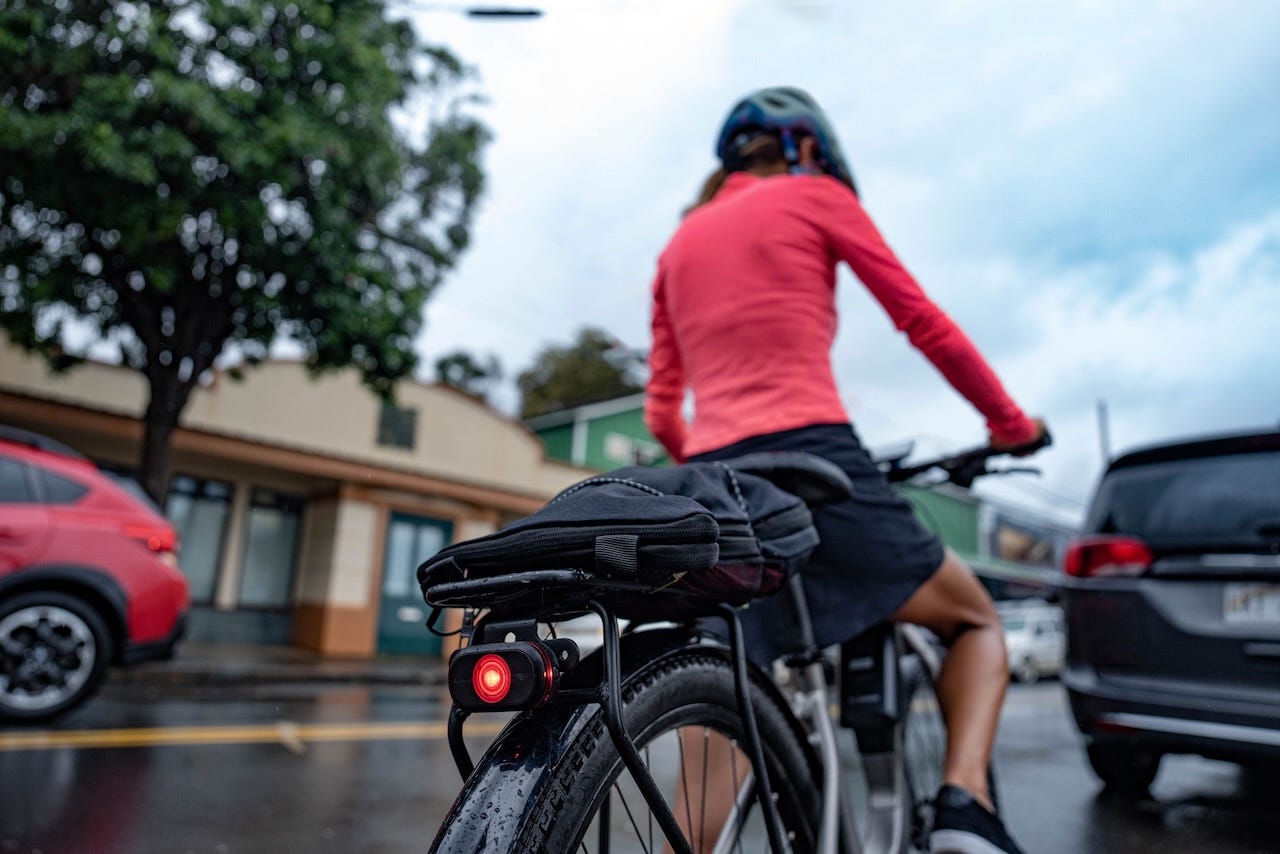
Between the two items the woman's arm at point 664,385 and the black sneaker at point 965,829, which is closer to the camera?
the black sneaker at point 965,829

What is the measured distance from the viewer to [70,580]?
20.0ft

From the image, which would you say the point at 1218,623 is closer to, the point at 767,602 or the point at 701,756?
the point at 767,602

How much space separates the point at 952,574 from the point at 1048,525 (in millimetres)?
38406

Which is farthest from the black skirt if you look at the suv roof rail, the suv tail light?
the suv roof rail

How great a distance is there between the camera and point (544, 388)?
119 ft

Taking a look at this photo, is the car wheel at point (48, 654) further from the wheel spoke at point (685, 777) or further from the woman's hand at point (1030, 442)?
the woman's hand at point (1030, 442)

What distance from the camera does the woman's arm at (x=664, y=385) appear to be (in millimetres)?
2346

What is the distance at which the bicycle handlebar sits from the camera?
2205 millimetres

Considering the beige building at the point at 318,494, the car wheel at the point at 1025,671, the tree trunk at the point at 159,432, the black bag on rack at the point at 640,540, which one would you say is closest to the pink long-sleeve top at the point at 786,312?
the black bag on rack at the point at 640,540

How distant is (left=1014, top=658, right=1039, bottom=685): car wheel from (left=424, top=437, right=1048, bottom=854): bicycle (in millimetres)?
22354

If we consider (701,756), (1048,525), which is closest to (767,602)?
(701,756)

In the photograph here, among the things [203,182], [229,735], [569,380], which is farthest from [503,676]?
[569,380]

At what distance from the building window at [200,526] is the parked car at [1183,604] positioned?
1534 cm

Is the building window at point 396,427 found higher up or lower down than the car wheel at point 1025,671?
higher up
